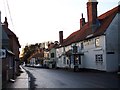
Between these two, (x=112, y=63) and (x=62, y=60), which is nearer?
(x=112, y=63)

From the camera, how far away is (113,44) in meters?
39.2

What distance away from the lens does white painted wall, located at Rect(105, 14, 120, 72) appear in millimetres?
38312

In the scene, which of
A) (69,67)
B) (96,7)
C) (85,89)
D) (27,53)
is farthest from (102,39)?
(27,53)

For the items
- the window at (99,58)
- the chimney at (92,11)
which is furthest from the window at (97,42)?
the chimney at (92,11)

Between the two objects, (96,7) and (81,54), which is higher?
(96,7)

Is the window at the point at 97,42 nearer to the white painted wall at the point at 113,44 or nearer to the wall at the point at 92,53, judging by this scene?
the wall at the point at 92,53

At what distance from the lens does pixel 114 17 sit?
39.2m

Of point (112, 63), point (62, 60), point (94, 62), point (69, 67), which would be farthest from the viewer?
point (62, 60)

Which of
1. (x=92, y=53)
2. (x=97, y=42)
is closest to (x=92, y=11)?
(x=97, y=42)

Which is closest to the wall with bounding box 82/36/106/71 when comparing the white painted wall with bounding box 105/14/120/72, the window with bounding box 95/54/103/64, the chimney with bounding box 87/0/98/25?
the window with bounding box 95/54/103/64

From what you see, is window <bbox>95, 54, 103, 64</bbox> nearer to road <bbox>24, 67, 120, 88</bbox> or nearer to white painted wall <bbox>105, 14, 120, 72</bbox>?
white painted wall <bbox>105, 14, 120, 72</bbox>

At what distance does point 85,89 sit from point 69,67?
137ft

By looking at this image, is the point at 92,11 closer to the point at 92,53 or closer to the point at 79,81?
the point at 92,53

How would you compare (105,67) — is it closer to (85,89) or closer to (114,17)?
(114,17)
